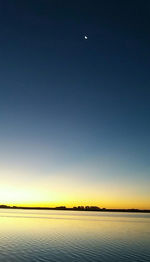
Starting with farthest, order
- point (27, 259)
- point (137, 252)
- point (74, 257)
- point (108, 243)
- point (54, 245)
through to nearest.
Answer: point (108, 243) → point (54, 245) → point (137, 252) → point (74, 257) → point (27, 259)

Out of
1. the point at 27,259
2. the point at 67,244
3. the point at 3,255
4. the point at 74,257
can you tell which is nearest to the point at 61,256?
the point at 74,257

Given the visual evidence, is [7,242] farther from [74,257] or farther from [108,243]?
[108,243]

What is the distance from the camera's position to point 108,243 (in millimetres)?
57531

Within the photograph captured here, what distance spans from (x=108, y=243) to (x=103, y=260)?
1762 centimetres

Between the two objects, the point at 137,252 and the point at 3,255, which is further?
the point at 137,252

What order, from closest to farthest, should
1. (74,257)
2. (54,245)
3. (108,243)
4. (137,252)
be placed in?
(74,257), (137,252), (54,245), (108,243)

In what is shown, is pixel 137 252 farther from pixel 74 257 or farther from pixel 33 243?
pixel 33 243

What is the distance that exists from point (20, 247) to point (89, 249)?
482 inches

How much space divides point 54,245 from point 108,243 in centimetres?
1216

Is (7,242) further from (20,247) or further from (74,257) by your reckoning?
(74,257)

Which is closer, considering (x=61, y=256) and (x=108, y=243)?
(x=61, y=256)

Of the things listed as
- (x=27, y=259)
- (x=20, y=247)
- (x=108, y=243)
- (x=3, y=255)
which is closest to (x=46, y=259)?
(x=27, y=259)

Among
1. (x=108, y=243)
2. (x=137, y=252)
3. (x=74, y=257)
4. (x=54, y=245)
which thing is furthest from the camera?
(x=108, y=243)

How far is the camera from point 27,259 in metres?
38.3
